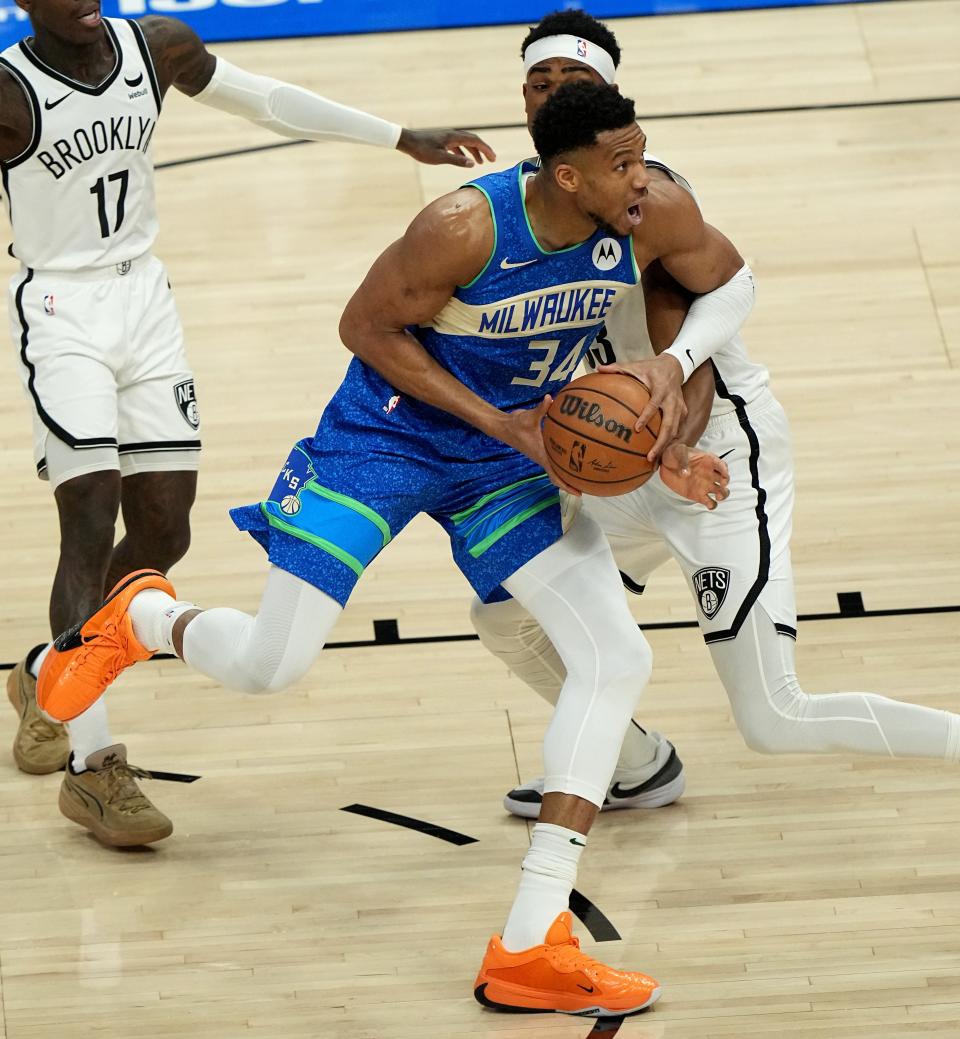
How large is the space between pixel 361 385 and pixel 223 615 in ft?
2.10

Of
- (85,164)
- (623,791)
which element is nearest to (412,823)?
(623,791)

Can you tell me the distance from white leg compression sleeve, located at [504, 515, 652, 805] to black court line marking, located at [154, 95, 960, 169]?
4.33 m

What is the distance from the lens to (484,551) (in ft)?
13.1

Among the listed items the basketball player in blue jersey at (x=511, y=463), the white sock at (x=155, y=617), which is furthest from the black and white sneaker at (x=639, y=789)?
the white sock at (x=155, y=617)

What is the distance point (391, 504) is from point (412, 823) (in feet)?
3.41

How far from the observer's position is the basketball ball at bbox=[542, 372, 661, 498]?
373 centimetres

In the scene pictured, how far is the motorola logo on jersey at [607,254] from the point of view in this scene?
3.83 m

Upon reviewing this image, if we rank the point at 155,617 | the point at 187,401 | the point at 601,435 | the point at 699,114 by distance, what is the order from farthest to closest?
the point at 699,114 < the point at 187,401 < the point at 155,617 < the point at 601,435

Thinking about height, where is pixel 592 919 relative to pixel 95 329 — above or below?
below

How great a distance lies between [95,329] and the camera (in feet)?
15.1

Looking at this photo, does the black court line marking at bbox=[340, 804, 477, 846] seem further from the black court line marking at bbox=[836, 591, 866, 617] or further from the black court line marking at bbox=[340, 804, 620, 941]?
the black court line marking at bbox=[836, 591, 866, 617]

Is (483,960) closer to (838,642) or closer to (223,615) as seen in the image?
(223,615)

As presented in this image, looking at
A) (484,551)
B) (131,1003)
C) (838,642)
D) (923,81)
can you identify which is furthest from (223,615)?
(923,81)

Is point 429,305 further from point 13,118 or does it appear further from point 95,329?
point 13,118
